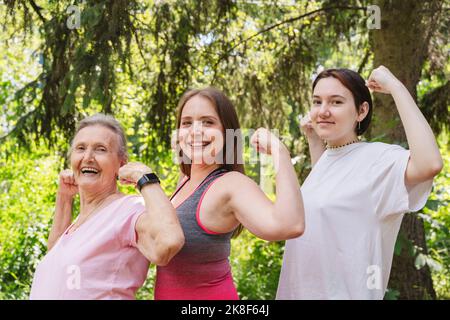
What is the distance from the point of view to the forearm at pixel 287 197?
1812mm

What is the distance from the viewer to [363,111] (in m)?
2.32

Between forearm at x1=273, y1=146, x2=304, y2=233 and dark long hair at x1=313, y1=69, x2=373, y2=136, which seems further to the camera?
dark long hair at x1=313, y1=69, x2=373, y2=136

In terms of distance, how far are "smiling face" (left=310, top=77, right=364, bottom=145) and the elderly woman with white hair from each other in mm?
708

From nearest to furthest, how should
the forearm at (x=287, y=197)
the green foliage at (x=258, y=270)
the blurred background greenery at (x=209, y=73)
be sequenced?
the forearm at (x=287, y=197), the blurred background greenery at (x=209, y=73), the green foliage at (x=258, y=270)

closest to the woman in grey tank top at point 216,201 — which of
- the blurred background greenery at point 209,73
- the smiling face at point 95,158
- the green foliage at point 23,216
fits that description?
the smiling face at point 95,158

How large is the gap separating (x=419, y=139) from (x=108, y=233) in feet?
3.76

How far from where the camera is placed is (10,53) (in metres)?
9.16

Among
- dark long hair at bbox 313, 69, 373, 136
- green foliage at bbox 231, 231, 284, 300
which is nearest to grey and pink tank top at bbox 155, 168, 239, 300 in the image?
dark long hair at bbox 313, 69, 373, 136

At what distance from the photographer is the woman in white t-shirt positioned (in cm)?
206

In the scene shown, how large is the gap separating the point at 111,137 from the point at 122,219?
39cm

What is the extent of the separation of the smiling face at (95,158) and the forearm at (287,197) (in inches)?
28.6

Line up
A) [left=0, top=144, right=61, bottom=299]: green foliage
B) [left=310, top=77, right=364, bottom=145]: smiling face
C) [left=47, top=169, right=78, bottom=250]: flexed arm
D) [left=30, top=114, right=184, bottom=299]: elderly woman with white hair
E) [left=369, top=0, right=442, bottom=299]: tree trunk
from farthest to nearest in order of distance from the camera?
[left=0, top=144, right=61, bottom=299]: green foliage < [left=369, top=0, right=442, bottom=299]: tree trunk < [left=47, top=169, right=78, bottom=250]: flexed arm < [left=310, top=77, right=364, bottom=145]: smiling face < [left=30, top=114, right=184, bottom=299]: elderly woman with white hair

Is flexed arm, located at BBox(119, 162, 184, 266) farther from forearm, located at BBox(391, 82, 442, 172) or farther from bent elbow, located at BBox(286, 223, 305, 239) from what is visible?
forearm, located at BBox(391, 82, 442, 172)

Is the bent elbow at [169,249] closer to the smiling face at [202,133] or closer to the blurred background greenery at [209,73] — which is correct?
the smiling face at [202,133]
